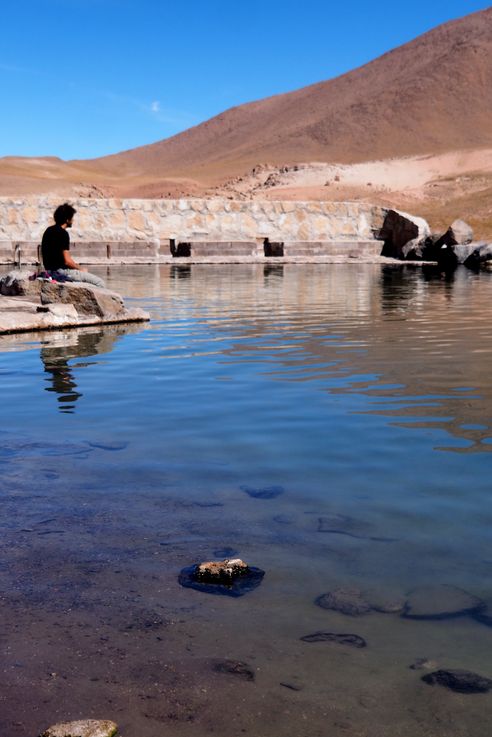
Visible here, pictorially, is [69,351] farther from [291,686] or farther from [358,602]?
[291,686]

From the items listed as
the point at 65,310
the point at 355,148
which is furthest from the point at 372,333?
the point at 355,148

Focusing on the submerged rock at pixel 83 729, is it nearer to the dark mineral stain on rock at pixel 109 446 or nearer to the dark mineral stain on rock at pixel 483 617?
the dark mineral stain on rock at pixel 483 617

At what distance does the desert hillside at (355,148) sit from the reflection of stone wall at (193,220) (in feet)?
23.3

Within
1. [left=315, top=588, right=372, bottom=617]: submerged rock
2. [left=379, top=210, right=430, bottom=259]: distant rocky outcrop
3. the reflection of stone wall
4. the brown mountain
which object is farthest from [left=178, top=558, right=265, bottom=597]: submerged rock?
the brown mountain

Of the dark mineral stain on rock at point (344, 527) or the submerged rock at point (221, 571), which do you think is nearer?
the submerged rock at point (221, 571)

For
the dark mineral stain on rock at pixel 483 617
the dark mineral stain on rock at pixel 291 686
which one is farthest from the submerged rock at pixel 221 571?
the dark mineral stain on rock at pixel 483 617

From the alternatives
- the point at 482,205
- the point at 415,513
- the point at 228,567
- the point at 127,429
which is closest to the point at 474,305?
the point at 127,429

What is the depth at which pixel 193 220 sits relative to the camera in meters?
34.6

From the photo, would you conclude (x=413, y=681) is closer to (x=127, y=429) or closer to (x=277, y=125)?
(x=127, y=429)

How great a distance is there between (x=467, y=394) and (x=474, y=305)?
8.56 meters

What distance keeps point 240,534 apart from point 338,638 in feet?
3.30

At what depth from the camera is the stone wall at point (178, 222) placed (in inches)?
1225

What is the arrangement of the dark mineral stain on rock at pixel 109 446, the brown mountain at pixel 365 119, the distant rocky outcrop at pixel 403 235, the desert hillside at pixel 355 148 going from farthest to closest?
the brown mountain at pixel 365 119 < the desert hillside at pixel 355 148 < the distant rocky outcrop at pixel 403 235 < the dark mineral stain on rock at pixel 109 446

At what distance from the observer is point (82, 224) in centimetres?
3225
